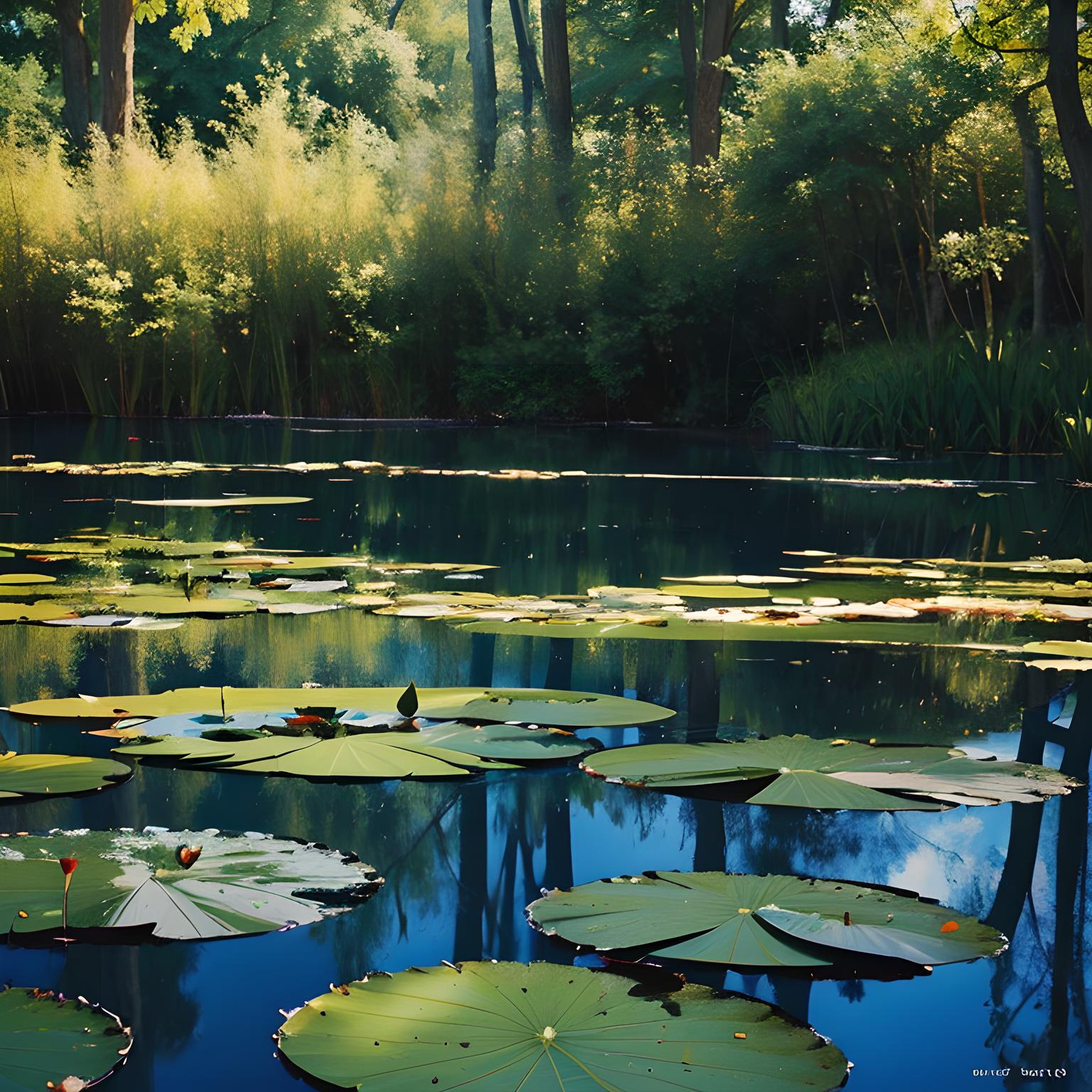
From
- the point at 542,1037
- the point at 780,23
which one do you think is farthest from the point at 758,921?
the point at 780,23

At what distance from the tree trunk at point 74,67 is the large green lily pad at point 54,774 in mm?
18191

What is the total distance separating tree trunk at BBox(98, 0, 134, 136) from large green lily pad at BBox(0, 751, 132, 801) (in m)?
15.1

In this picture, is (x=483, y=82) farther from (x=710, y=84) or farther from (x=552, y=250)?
(x=552, y=250)

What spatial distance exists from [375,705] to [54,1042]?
1133 millimetres

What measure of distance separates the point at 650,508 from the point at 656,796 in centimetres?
419

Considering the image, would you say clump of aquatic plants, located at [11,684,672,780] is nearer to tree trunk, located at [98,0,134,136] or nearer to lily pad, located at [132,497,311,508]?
lily pad, located at [132,497,311,508]

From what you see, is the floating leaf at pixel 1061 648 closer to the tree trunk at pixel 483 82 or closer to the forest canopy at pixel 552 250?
the forest canopy at pixel 552 250

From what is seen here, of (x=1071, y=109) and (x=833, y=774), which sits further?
(x=1071, y=109)

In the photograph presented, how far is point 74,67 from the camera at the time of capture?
18578 mm

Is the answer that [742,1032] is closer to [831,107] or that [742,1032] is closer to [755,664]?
[755,664]

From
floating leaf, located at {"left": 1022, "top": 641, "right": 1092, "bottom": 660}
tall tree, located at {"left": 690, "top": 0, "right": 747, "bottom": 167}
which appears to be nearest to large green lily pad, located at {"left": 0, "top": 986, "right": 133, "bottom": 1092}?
Result: floating leaf, located at {"left": 1022, "top": 641, "right": 1092, "bottom": 660}

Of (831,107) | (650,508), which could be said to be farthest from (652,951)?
(831,107)

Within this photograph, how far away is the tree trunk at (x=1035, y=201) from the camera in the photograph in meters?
12.1

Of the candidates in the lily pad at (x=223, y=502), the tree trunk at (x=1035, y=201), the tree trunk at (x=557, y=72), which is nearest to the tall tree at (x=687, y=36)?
the tree trunk at (x=557, y=72)
